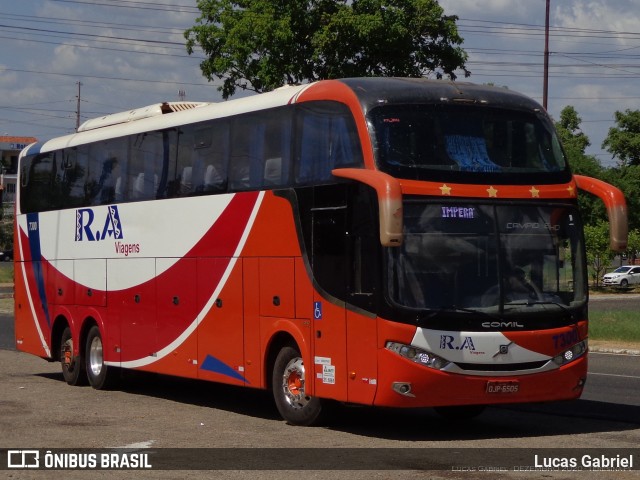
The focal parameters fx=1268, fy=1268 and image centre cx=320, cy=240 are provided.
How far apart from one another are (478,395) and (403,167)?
2.48 m

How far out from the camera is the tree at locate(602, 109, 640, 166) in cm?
7856

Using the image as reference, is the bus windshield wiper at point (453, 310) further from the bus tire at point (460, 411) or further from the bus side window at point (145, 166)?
the bus side window at point (145, 166)

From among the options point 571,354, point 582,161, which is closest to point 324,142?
point 571,354

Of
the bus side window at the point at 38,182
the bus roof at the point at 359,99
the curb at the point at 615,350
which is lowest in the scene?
the curb at the point at 615,350

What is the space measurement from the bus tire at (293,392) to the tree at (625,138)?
66.6 meters

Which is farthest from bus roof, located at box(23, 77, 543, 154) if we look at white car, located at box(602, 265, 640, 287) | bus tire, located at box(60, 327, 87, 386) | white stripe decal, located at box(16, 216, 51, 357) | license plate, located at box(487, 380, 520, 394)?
white car, located at box(602, 265, 640, 287)

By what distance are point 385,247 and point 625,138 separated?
68472 mm

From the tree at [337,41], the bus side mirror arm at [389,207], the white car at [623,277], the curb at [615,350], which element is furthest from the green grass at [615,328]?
the white car at [623,277]

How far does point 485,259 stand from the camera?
1323 centimetres

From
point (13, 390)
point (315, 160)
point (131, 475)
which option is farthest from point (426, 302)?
point (13, 390)

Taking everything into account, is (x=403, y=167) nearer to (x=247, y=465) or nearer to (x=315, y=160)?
(x=315, y=160)

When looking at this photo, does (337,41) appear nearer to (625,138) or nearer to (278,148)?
(278,148)

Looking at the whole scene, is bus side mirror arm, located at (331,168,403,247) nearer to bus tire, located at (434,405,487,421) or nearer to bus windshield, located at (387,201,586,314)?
bus windshield, located at (387,201,586,314)

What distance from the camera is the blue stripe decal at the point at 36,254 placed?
21.8 m
